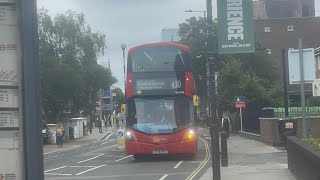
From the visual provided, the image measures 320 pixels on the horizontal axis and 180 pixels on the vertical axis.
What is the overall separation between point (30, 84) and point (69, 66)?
2000 inches

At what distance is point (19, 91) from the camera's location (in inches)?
130

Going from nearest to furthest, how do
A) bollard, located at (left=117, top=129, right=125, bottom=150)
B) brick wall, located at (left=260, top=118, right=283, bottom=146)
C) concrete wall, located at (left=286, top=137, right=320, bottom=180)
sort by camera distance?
concrete wall, located at (left=286, top=137, right=320, bottom=180) → brick wall, located at (left=260, top=118, right=283, bottom=146) → bollard, located at (left=117, top=129, right=125, bottom=150)

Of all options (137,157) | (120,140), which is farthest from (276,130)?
(120,140)

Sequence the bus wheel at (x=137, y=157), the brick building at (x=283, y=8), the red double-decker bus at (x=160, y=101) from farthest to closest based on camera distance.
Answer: the brick building at (x=283, y=8), the bus wheel at (x=137, y=157), the red double-decker bus at (x=160, y=101)

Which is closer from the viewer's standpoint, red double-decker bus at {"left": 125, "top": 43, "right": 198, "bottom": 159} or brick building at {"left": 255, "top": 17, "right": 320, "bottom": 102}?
red double-decker bus at {"left": 125, "top": 43, "right": 198, "bottom": 159}

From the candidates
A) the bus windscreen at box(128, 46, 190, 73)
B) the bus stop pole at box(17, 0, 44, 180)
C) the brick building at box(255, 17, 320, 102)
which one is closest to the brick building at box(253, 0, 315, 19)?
the brick building at box(255, 17, 320, 102)

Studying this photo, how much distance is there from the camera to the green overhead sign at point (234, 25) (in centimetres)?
1153

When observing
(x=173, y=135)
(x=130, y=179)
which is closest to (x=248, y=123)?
(x=173, y=135)

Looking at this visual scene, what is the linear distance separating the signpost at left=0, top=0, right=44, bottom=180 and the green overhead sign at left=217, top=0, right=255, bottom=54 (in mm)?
8447

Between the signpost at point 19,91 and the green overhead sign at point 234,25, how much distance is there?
8.45 m

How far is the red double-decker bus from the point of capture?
22.0 metres

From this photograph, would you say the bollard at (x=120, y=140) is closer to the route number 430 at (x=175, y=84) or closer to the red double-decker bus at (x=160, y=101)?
the red double-decker bus at (x=160, y=101)

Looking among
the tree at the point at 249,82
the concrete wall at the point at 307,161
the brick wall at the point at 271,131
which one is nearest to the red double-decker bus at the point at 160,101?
the brick wall at the point at 271,131

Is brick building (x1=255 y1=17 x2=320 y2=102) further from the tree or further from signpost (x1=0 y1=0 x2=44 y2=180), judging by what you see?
signpost (x1=0 y1=0 x2=44 y2=180)
